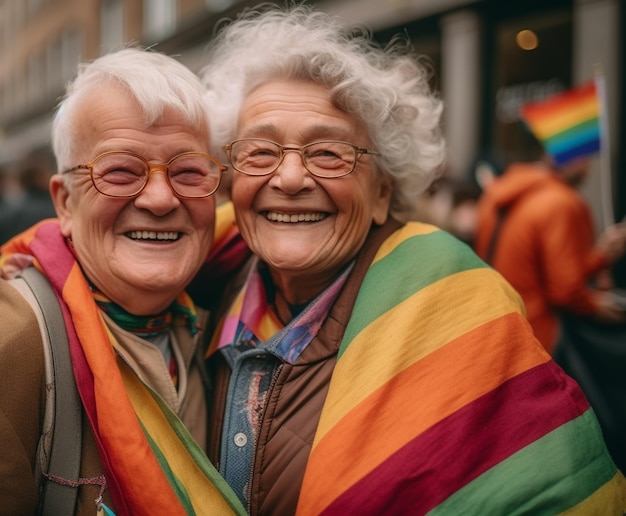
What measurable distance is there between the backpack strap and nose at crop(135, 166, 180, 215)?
0.39 m

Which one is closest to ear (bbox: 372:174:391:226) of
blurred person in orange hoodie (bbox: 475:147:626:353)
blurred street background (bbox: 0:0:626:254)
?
blurred street background (bbox: 0:0:626:254)

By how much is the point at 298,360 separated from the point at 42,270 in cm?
77

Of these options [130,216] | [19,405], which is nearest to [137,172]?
[130,216]

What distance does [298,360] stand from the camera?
1.88 meters

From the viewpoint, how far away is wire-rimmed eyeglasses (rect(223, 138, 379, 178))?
1986 mm

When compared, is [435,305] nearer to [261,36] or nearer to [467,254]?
[467,254]

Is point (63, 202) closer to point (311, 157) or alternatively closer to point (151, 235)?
point (151, 235)

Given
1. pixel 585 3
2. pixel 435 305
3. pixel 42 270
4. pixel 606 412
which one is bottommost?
pixel 606 412

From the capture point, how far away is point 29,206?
206 inches

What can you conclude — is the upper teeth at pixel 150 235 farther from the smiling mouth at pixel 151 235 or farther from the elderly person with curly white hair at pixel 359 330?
the elderly person with curly white hair at pixel 359 330

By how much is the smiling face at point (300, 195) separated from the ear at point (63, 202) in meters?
0.51

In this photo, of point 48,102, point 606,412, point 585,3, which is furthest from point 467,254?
point 48,102

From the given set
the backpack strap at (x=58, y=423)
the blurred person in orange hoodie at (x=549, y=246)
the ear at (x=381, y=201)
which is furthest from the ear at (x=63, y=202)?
the blurred person in orange hoodie at (x=549, y=246)

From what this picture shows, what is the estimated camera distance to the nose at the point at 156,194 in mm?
1888
